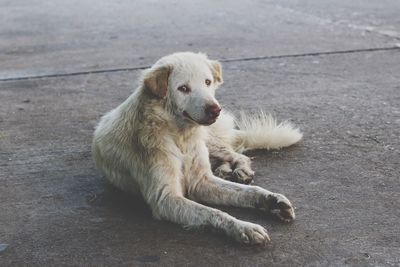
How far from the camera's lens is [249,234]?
10.1ft

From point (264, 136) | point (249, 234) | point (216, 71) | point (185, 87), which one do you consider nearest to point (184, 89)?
point (185, 87)

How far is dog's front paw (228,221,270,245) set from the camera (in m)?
3.06

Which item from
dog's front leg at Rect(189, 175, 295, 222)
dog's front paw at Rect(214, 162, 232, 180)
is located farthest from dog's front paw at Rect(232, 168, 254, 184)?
dog's front leg at Rect(189, 175, 295, 222)

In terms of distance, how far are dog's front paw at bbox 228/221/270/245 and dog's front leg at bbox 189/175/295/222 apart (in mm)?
248

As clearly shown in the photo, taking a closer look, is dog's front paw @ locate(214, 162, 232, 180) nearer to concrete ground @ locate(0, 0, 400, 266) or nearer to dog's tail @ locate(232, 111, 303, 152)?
concrete ground @ locate(0, 0, 400, 266)

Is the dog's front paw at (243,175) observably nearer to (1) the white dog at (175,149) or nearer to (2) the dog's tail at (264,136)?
(1) the white dog at (175,149)

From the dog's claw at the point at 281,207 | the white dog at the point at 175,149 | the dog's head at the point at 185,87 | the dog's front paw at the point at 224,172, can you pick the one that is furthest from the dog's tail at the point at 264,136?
the dog's claw at the point at 281,207

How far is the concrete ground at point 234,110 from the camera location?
3.11 metres

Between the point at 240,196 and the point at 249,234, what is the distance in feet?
1.61

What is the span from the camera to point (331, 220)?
11.0 ft

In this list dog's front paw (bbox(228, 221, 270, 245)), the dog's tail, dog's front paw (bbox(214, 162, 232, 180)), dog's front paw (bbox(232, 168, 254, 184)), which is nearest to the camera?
dog's front paw (bbox(228, 221, 270, 245))

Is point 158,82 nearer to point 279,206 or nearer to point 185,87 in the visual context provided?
point 185,87

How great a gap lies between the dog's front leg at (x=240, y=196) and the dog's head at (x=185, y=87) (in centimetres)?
40

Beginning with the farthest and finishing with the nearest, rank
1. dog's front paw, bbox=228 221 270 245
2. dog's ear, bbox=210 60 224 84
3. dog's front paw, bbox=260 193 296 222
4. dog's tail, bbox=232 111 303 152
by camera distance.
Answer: dog's tail, bbox=232 111 303 152, dog's ear, bbox=210 60 224 84, dog's front paw, bbox=260 193 296 222, dog's front paw, bbox=228 221 270 245
